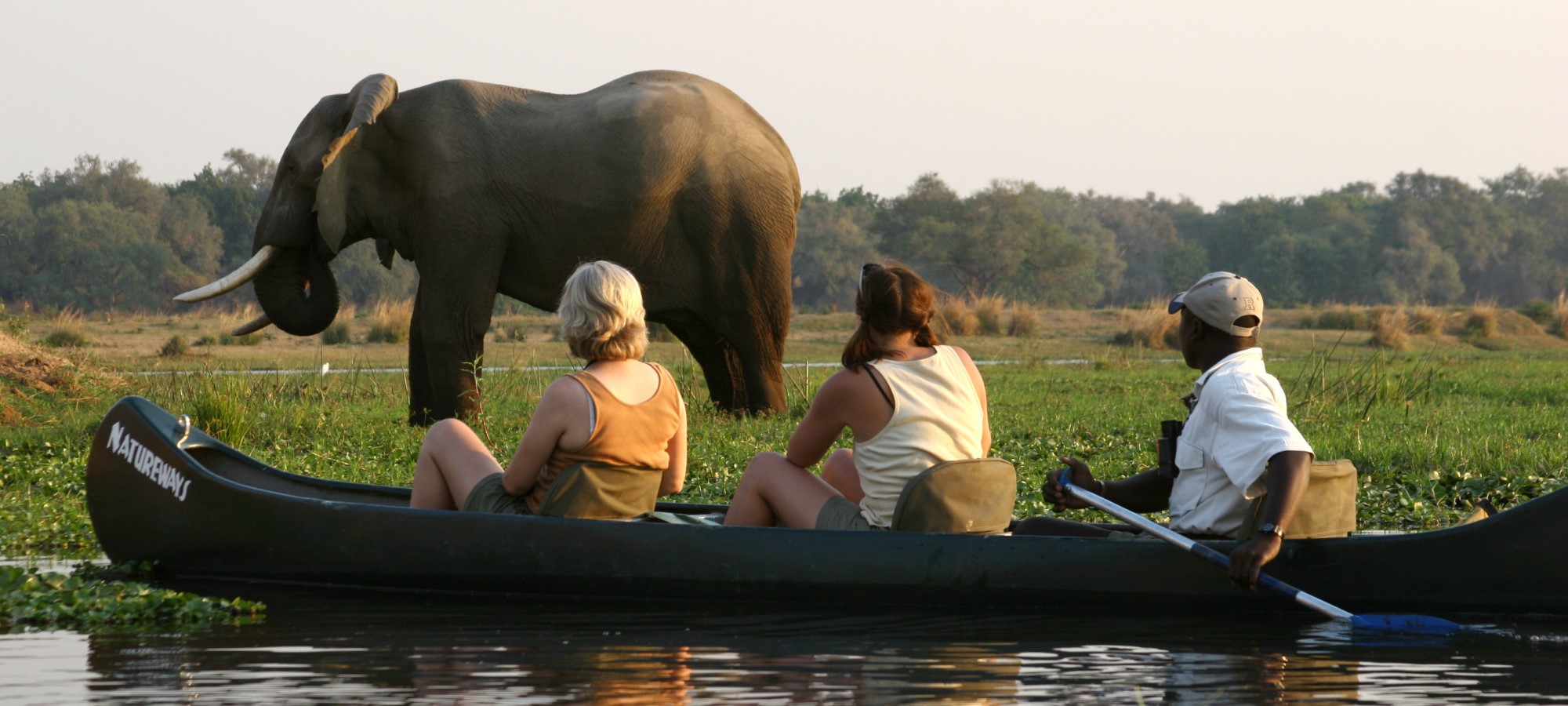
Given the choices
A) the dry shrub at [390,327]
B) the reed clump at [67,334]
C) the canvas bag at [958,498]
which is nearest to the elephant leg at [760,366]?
the canvas bag at [958,498]

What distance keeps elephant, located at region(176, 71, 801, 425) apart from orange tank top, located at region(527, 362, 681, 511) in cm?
585

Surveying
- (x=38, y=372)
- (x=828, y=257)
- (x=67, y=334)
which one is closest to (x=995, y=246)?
(x=828, y=257)

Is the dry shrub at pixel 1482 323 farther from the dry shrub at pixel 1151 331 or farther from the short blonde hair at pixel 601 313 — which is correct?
the short blonde hair at pixel 601 313

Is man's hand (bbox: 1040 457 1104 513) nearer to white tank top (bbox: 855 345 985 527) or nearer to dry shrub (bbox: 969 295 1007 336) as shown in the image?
white tank top (bbox: 855 345 985 527)

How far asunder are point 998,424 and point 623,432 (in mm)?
6947

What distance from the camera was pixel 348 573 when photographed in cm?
721

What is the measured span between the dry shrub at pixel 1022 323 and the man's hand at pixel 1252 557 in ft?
87.1

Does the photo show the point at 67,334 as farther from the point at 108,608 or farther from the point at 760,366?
the point at 108,608

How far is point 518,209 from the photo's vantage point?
12.8 metres

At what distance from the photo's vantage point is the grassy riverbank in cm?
951

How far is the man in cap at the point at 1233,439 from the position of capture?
572 centimetres

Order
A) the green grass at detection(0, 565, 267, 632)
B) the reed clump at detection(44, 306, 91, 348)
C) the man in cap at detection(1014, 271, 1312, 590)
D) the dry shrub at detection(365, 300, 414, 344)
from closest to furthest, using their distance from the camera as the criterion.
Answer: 1. the man in cap at detection(1014, 271, 1312, 590)
2. the green grass at detection(0, 565, 267, 632)
3. the reed clump at detection(44, 306, 91, 348)
4. the dry shrub at detection(365, 300, 414, 344)

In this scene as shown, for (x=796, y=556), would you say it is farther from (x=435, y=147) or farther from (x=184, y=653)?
(x=435, y=147)

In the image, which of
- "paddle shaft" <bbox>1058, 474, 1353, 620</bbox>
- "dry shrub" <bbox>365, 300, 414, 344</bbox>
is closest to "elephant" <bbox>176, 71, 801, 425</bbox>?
"paddle shaft" <bbox>1058, 474, 1353, 620</bbox>
